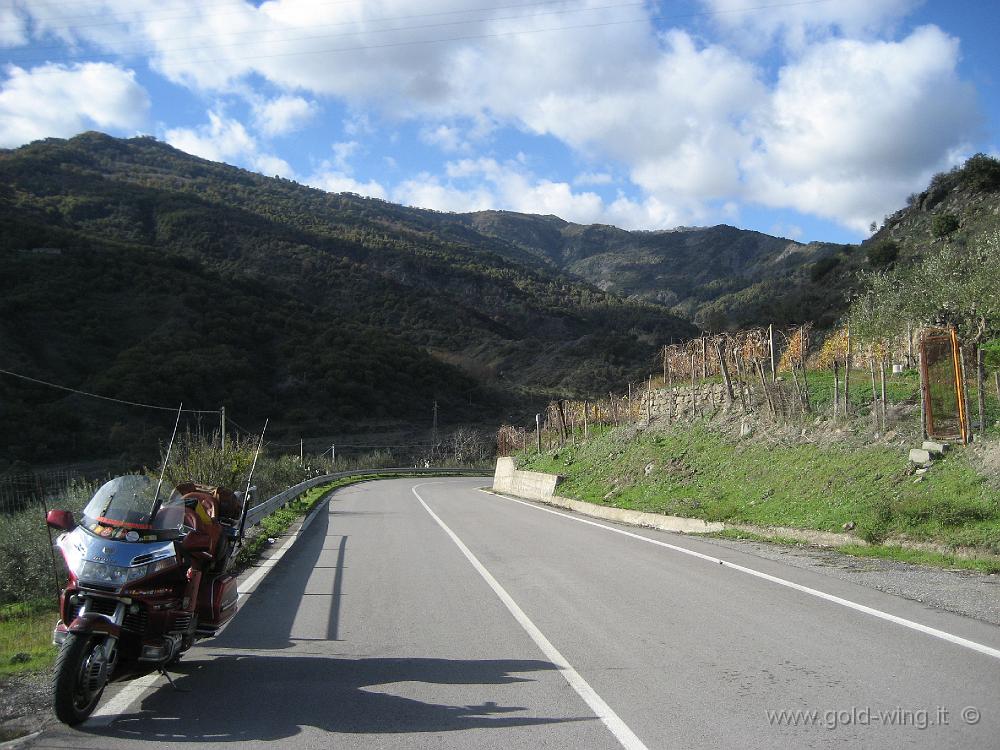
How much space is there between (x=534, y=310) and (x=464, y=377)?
31.3 meters

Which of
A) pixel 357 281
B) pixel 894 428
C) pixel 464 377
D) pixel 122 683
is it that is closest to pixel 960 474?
pixel 894 428

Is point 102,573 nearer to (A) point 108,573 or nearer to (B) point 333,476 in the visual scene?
(A) point 108,573

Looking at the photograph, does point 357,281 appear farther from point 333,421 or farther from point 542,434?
point 542,434

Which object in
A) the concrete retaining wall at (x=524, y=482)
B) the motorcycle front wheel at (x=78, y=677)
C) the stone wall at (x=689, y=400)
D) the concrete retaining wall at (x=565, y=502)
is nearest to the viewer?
the motorcycle front wheel at (x=78, y=677)

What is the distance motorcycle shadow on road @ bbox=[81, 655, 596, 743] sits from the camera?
4840 millimetres

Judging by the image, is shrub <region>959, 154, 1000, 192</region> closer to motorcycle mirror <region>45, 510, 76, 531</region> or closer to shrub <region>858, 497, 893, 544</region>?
shrub <region>858, 497, 893, 544</region>

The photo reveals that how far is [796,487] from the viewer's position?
15555 mm

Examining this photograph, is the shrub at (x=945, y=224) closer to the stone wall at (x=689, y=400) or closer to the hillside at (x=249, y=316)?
the stone wall at (x=689, y=400)

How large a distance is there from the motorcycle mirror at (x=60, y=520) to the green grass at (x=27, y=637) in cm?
143

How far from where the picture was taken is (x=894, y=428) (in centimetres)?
1520

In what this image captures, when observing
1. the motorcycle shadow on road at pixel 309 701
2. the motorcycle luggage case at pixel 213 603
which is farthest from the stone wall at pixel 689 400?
the motorcycle luggage case at pixel 213 603

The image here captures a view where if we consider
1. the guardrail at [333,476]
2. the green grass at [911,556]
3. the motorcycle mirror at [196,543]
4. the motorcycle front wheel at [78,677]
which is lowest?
the guardrail at [333,476]

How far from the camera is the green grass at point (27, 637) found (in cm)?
623

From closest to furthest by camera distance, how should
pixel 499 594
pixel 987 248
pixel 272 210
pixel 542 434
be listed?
pixel 499 594 → pixel 987 248 → pixel 542 434 → pixel 272 210
